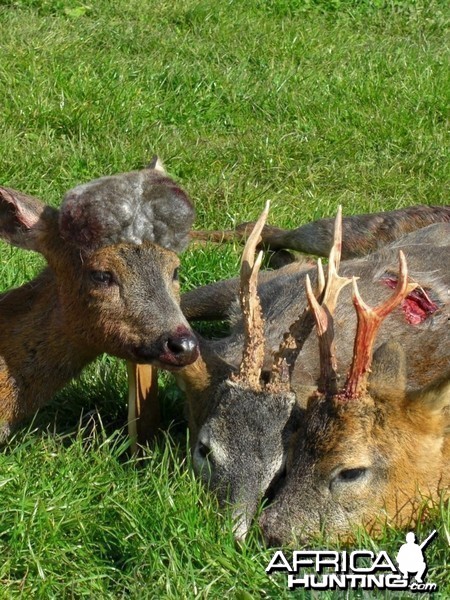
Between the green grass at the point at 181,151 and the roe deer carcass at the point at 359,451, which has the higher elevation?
the roe deer carcass at the point at 359,451

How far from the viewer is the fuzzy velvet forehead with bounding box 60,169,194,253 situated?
5504 mm

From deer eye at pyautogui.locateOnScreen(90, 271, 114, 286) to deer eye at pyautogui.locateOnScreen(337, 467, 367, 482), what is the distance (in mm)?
1362

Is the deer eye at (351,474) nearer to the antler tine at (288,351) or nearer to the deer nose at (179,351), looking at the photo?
the antler tine at (288,351)

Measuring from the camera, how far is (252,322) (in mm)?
5531

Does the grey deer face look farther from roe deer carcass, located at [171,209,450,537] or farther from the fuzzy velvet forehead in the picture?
the fuzzy velvet forehead

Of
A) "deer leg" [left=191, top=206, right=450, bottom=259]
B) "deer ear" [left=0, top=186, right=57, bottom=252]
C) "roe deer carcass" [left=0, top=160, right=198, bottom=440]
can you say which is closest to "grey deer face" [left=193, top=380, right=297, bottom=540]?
"roe deer carcass" [left=0, top=160, right=198, bottom=440]

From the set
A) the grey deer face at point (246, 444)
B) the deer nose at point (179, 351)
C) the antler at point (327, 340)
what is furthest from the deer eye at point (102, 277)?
the antler at point (327, 340)

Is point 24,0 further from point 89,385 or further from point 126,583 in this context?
point 126,583

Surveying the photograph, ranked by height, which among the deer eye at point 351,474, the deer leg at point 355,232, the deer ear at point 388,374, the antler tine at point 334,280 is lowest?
the deer leg at point 355,232

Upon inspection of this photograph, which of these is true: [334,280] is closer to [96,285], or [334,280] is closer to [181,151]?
[96,285]

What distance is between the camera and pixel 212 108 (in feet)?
33.7

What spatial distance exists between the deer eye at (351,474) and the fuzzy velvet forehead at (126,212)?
1.34 meters

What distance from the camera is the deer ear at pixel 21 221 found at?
5.97 metres

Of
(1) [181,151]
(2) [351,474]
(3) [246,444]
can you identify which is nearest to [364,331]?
(2) [351,474]
